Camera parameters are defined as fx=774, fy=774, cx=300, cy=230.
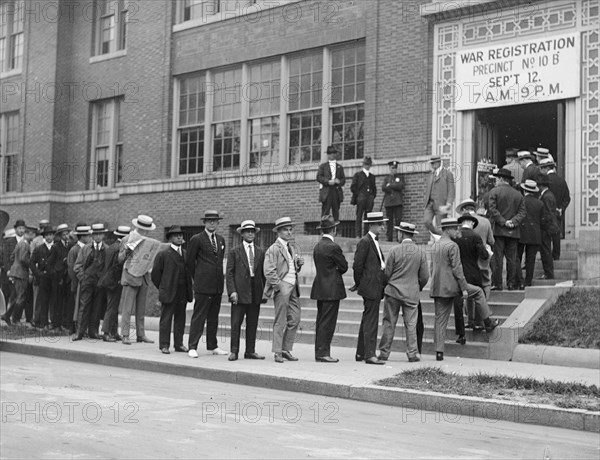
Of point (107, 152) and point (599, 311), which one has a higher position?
point (107, 152)

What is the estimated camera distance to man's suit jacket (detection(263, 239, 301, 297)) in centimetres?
1132

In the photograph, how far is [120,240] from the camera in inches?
551

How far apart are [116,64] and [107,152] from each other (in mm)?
2881

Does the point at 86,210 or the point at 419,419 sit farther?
the point at 86,210

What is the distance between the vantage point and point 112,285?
13836mm

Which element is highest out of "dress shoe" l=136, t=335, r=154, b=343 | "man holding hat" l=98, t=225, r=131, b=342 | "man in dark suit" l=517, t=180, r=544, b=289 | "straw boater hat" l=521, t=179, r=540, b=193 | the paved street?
"straw boater hat" l=521, t=179, r=540, b=193

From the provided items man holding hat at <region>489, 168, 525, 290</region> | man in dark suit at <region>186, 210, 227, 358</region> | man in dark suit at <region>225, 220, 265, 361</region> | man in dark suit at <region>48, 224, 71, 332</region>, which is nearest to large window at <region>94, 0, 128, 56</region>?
man in dark suit at <region>48, 224, 71, 332</region>

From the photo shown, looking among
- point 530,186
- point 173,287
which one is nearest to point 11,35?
point 173,287

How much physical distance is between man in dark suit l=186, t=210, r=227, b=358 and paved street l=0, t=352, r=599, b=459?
7.82 ft

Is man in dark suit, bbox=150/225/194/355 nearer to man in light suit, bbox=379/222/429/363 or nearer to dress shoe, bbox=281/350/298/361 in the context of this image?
dress shoe, bbox=281/350/298/361

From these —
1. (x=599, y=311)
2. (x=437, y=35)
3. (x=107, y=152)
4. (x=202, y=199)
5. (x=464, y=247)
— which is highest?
(x=437, y=35)

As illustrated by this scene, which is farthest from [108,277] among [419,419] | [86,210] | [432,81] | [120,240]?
[86,210]

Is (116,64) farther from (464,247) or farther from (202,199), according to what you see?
(464,247)

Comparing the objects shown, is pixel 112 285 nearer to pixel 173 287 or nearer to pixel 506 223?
pixel 173 287
